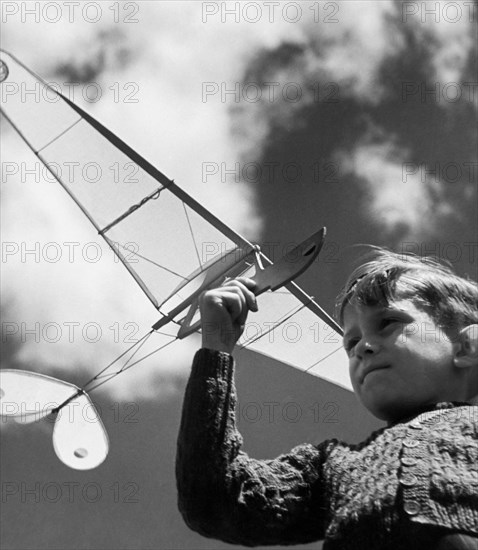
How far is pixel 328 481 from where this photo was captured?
4.64ft

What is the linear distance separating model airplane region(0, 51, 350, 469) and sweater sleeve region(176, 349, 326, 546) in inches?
126

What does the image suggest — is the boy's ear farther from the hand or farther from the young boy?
the hand

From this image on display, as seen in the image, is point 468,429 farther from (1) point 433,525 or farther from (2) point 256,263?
(2) point 256,263

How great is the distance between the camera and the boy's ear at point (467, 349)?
4.90 feet

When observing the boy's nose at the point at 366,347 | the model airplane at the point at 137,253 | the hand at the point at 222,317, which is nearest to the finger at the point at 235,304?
the hand at the point at 222,317

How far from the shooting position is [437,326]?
153cm

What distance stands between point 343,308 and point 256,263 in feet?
10.8

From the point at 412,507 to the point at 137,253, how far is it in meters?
4.27

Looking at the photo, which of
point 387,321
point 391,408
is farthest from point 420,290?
point 391,408

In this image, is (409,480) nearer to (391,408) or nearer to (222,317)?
(391,408)

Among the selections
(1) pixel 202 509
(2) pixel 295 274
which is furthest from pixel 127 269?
(1) pixel 202 509

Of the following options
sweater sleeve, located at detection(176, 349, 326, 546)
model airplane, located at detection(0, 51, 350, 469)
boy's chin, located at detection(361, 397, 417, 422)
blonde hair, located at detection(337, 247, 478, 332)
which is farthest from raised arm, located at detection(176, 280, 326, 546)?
model airplane, located at detection(0, 51, 350, 469)

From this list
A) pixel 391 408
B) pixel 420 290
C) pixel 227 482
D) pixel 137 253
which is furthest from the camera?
pixel 137 253

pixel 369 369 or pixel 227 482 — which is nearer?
pixel 227 482
